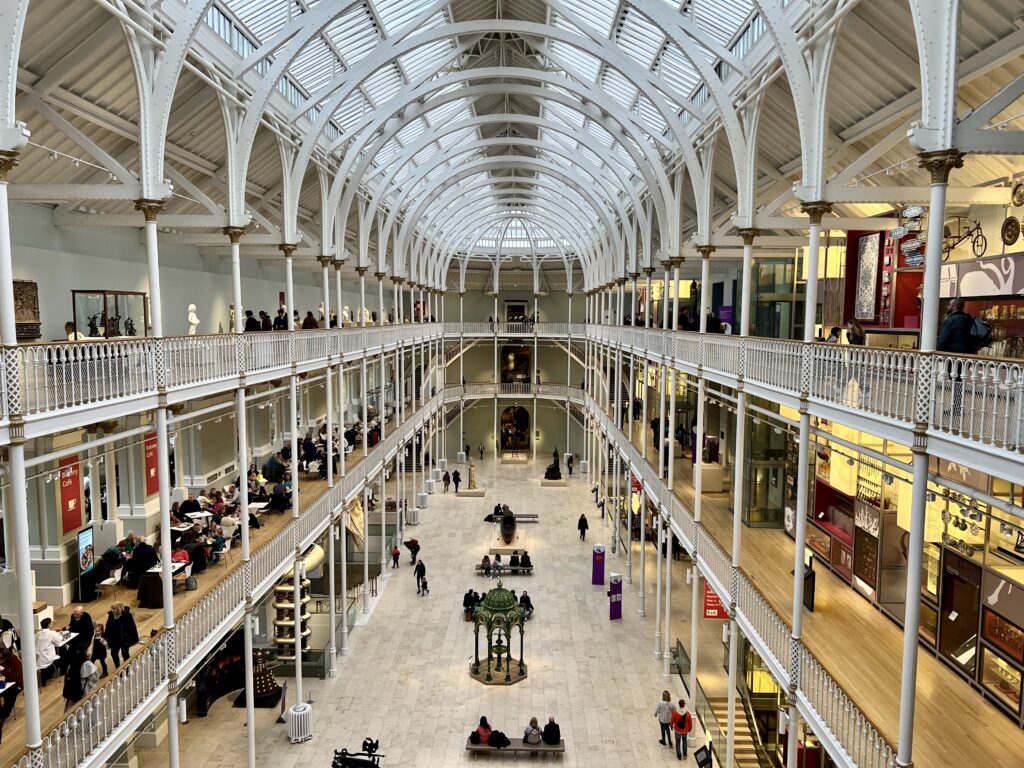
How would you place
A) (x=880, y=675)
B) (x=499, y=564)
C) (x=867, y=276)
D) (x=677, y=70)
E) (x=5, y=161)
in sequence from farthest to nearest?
(x=499, y=564) < (x=677, y=70) < (x=867, y=276) < (x=880, y=675) < (x=5, y=161)

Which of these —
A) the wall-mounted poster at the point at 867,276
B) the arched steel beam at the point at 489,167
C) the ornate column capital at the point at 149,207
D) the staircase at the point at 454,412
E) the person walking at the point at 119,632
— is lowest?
the staircase at the point at 454,412

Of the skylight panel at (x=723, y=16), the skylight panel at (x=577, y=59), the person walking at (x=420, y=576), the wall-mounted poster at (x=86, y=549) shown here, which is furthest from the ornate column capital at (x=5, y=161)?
the skylight panel at (x=577, y=59)

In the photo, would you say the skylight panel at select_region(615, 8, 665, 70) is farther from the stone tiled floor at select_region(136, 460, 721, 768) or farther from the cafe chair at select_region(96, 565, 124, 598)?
the cafe chair at select_region(96, 565, 124, 598)

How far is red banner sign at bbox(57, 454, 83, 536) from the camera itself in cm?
1402

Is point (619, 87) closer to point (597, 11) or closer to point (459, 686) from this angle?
point (597, 11)

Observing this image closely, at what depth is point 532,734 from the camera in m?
14.9

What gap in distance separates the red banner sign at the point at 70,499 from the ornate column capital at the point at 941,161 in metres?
14.7

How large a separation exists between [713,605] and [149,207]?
12508 millimetres

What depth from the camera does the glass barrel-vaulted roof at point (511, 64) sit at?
15.3 meters

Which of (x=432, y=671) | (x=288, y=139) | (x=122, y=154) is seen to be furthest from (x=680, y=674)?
(x=122, y=154)

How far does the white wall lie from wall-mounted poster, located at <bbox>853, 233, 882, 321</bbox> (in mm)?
14051

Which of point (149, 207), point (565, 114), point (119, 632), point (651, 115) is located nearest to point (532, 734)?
point (119, 632)

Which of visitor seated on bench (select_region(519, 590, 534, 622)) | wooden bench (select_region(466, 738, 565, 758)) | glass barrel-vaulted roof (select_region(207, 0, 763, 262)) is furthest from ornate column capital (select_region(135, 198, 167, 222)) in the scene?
visitor seated on bench (select_region(519, 590, 534, 622))

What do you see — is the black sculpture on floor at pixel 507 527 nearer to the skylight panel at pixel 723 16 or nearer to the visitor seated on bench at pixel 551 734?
the visitor seated on bench at pixel 551 734
